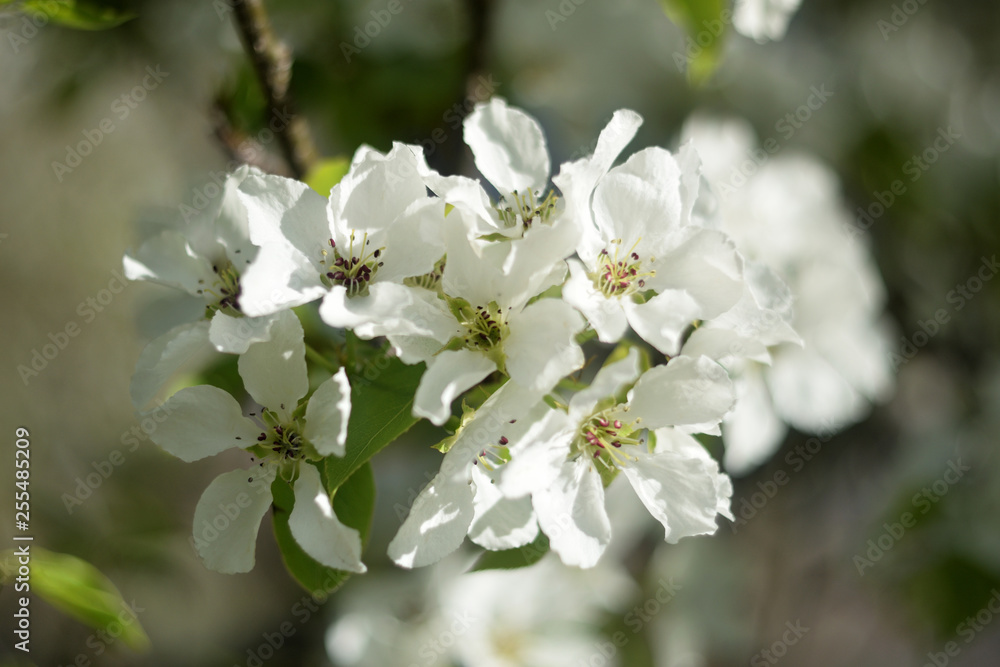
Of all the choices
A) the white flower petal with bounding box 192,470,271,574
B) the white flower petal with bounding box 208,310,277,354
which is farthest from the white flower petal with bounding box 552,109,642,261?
the white flower petal with bounding box 192,470,271,574

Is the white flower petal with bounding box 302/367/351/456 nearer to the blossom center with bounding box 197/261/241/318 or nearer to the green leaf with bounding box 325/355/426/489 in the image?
the green leaf with bounding box 325/355/426/489

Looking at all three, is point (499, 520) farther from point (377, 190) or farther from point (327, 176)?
point (327, 176)

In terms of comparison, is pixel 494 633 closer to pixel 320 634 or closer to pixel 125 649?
pixel 320 634

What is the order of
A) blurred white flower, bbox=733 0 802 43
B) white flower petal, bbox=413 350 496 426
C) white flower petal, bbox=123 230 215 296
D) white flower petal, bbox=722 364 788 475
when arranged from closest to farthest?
1. white flower petal, bbox=413 350 496 426
2. white flower petal, bbox=123 230 215 296
3. blurred white flower, bbox=733 0 802 43
4. white flower petal, bbox=722 364 788 475

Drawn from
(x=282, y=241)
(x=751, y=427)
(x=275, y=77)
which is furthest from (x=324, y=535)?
(x=751, y=427)

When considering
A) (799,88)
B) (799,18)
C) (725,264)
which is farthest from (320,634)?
(799,18)

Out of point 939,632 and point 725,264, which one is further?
point 939,632
